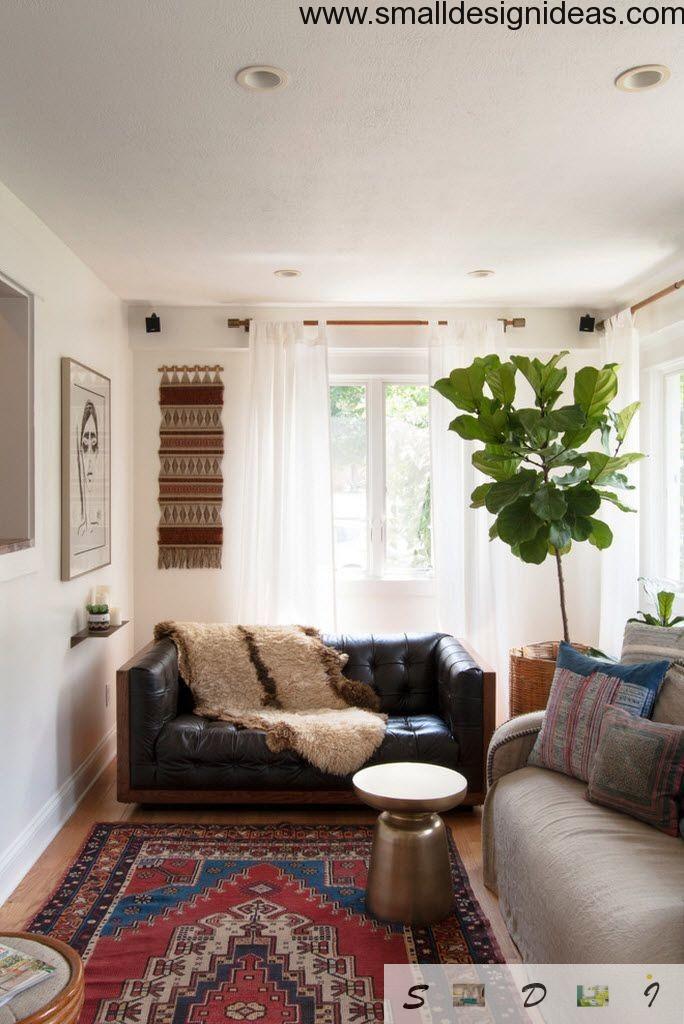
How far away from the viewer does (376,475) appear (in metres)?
5.34

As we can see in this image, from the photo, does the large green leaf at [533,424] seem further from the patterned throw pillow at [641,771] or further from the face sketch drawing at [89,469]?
the face sketch drawing at [89,469]

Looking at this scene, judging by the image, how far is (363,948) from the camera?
2.68 meters

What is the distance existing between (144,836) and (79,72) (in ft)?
9.38

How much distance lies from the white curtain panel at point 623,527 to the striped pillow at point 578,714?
72.5 inches

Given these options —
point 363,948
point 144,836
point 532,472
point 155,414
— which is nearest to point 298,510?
point 155,414

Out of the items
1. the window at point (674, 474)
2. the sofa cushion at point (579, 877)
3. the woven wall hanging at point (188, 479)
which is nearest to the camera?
the sofa cushion at point (579, 877)

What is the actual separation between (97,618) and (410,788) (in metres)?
1.92

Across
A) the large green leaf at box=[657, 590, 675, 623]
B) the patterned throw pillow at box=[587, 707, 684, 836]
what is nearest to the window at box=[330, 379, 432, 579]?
the large green leaf at box=[657, 590, 675, 623]

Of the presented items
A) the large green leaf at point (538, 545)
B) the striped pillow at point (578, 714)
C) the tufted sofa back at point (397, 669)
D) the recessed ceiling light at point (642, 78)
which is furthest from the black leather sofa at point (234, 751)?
the recessed ceiling light at point (642, 78)

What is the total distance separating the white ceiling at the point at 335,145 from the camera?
214cm

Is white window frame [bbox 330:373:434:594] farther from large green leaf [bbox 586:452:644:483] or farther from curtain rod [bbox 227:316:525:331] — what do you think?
large green leaf [bbox 586:452:644:483]

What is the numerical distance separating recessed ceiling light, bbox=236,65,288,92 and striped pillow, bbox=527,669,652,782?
2.14 m

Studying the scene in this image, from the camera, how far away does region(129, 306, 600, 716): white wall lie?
5.17 metres

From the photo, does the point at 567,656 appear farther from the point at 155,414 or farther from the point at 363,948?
the point at 155,414
